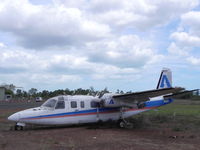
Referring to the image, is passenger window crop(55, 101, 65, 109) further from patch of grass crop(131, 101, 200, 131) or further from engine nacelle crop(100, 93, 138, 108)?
patch of grass crop(131, 101, 200, 131)

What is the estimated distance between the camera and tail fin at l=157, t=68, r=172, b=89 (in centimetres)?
2066

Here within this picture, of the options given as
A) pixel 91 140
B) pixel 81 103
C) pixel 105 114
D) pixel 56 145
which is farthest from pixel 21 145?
pixel 105 114

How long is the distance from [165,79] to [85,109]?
7.74 meters

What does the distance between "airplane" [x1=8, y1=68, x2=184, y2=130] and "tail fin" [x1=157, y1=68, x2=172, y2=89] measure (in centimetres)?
352

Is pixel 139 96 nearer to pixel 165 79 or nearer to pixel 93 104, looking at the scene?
pixel 93 104

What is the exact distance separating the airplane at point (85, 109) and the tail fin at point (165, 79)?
352cm

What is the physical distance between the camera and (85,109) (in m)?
16.4

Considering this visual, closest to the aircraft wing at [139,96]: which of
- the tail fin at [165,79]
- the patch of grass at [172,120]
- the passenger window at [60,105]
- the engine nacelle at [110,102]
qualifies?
the engine nacelle at [110,102]

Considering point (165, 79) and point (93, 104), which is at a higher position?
point (165, 79)

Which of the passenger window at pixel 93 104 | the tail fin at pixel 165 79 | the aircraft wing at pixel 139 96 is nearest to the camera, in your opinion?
the aircraft wing at pixel 139 96

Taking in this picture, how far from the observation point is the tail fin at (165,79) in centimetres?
2066

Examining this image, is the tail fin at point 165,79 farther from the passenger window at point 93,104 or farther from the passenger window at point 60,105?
the passenger window at point 60,105

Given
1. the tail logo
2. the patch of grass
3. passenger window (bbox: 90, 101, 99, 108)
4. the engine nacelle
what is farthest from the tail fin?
passenger window (bbox: 90, 101, 99, 108)

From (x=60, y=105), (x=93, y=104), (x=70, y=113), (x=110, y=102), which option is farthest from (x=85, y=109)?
(x=60, y=105)
